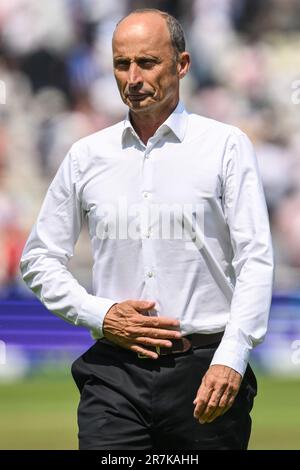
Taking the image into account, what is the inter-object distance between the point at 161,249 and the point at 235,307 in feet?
1.00

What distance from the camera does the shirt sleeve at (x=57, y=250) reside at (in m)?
3.67

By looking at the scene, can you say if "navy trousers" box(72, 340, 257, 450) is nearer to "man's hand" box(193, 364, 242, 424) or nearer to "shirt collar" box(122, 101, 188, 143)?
"man's hand" box(193, 364, 242, 424)

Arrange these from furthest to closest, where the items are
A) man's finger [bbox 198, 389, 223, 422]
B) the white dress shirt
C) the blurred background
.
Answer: the blurred background < the white dress shirt < man's finger [bbox 198, 389, 223, 422]

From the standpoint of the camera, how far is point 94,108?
8.88 metres

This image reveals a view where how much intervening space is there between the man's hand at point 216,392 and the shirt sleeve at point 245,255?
0.02 meters

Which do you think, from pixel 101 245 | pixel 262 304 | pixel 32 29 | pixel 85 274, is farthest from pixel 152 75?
pixel 32 29

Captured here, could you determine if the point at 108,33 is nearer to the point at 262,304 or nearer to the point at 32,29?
the point at 32,29

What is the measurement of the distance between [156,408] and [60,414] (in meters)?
3.83

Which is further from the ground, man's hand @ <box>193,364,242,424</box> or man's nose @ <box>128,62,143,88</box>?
man's nose @ <box>128,62,143,88</box>

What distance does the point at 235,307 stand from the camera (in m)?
3.41

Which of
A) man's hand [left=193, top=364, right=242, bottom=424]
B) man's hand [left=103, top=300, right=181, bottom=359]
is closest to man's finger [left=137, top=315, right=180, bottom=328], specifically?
man's hand [left=103, top=300, right=181, bottom=359]

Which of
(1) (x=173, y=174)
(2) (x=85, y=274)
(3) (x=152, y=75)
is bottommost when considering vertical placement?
(2) (x=85, y=274)

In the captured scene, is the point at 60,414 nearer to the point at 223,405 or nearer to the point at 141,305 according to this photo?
the point at 141,305

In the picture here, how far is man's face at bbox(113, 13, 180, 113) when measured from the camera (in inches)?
142
